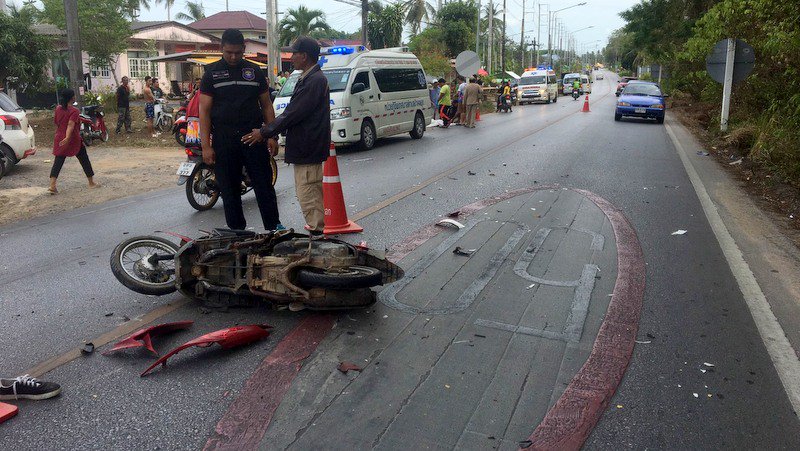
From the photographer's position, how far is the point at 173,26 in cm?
4494

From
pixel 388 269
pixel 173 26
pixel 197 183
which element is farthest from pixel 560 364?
pixel 173 26

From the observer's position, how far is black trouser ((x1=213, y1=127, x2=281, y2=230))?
18.6ft

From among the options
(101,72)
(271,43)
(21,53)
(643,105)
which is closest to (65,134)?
(271,43)

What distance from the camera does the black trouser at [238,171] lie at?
18.6ft

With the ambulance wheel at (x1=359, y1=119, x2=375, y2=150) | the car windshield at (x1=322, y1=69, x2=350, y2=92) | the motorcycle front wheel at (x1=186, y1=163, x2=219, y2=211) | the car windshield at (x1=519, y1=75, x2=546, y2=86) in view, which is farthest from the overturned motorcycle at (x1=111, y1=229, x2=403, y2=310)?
the car windshield at (x1=519, y1=75, x2=546, y2=86)

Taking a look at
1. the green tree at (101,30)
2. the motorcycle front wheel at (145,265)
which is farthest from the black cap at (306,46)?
the green tree at (101,30)

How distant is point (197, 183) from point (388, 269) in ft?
15.5

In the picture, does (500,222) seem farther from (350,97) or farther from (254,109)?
(350,97)

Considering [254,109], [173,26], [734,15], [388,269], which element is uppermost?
[173,26]

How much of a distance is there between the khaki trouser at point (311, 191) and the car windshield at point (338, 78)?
31.8 feet

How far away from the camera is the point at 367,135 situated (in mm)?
16016

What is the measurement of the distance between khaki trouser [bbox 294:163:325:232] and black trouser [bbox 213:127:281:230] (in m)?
0.27

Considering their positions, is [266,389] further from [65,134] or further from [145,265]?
[65,134]

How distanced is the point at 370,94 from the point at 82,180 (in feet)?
22.6
